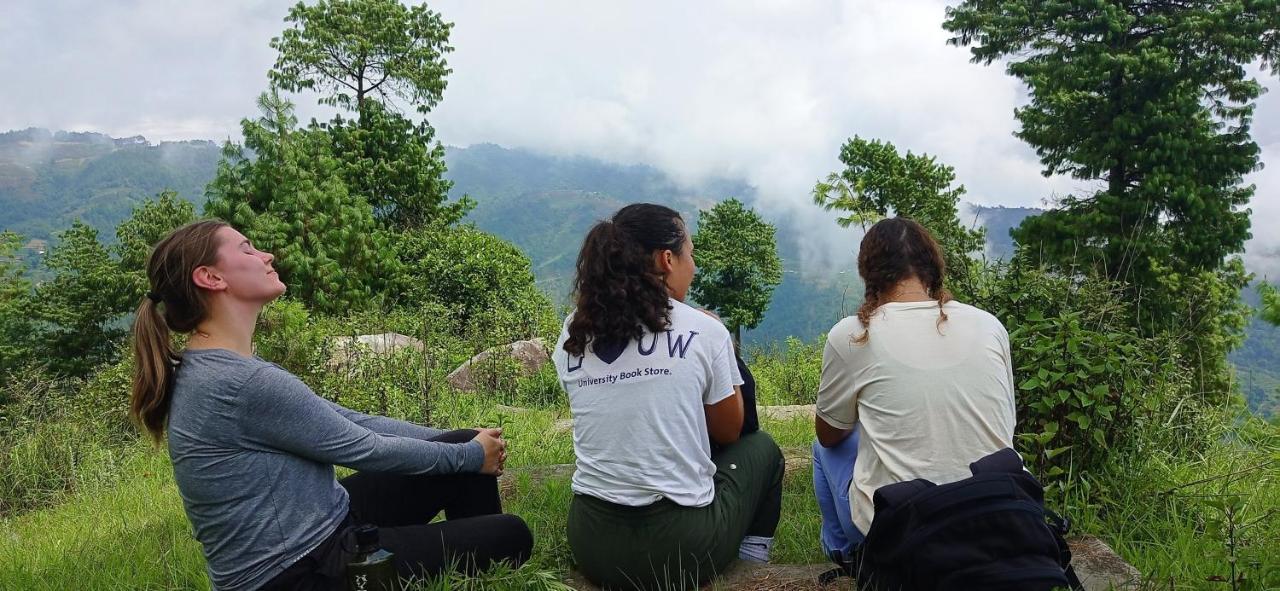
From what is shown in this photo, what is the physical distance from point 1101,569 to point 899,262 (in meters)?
1.30

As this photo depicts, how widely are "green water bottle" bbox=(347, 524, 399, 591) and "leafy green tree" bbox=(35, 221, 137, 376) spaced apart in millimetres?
34535

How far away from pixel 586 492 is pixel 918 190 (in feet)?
111

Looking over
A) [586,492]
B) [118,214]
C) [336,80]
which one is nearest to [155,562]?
[586,492]

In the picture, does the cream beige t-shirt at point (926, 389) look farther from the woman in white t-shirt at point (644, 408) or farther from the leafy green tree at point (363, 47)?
the leafy green tree at point (363, 47)

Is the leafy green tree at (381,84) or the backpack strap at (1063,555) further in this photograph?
the leafy green tree at (381,84)

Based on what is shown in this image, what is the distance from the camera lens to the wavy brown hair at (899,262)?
2693 mm

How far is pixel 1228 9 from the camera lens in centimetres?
2042

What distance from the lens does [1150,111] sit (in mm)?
21453

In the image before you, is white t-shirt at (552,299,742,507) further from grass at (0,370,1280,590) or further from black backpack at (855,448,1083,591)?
black backpack at (855,448,1083,591)

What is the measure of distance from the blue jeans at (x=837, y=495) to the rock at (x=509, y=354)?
6623mm

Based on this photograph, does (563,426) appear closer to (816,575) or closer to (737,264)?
(816,575)

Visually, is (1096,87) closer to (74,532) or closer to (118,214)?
(74,532)

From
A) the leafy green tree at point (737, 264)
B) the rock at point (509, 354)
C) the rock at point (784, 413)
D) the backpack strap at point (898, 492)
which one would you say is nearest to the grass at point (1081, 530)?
the backpack strap at point (898, 492)

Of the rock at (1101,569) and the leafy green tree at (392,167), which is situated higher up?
the leafy green tree at (392,167)
